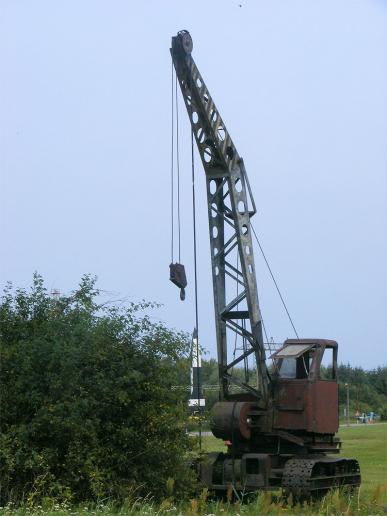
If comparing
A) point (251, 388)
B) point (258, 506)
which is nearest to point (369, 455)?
point (251, 388)

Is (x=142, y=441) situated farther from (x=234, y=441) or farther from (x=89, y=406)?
(x=234, y=441)

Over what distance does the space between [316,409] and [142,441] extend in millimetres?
5481

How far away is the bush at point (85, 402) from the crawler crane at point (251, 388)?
12.4 feet

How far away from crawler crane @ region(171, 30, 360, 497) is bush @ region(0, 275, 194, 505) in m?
3.78

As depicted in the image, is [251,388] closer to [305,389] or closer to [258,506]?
[305,389]

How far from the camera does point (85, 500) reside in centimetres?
1422

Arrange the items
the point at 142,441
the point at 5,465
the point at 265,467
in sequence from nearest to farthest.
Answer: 1. the point at 5,465
2. the point at 142,441
3. the point at 265,467

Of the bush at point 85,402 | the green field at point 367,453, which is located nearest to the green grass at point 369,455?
the green field at point 367,453

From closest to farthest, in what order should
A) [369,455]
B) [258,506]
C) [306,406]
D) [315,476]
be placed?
[258,506]
[315,476]
[306,406]
[369,455]

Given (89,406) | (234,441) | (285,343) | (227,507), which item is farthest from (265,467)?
(89,406)

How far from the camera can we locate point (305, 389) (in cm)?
1969

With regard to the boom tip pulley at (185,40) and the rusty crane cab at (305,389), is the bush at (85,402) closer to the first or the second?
the rusty crane cab at (305,389)

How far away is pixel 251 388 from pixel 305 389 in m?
1.28

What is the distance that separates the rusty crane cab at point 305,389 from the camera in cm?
1966
